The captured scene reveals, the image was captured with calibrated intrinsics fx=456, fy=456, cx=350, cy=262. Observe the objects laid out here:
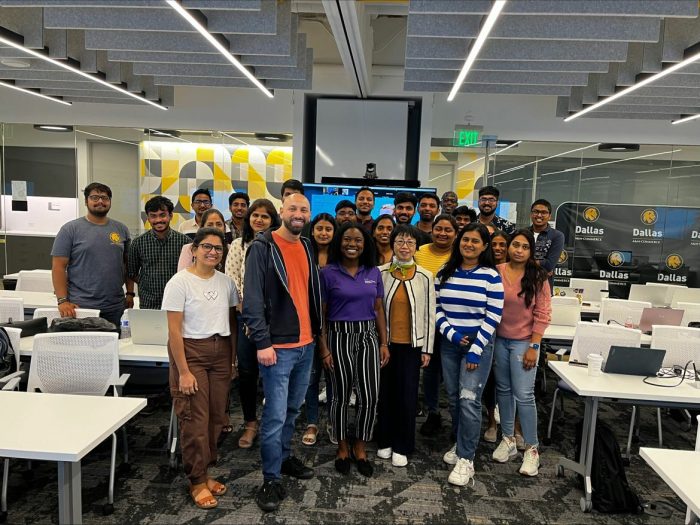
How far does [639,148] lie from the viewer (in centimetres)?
756

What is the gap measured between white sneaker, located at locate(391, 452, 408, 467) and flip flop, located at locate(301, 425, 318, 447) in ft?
2.09

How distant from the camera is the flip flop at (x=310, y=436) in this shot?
3475 millimetres

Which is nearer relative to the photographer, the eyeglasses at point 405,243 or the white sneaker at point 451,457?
the eyeglasses at point 405,243

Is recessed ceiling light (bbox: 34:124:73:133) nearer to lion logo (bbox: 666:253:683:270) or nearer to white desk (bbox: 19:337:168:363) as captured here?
white desk (bbox: 19:337:168:363)

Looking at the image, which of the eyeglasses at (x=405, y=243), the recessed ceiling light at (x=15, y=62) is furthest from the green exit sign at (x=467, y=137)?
the recessed ceiling light at (x=15, y=62)

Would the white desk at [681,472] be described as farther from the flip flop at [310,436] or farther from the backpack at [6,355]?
the backpack at [6,355]

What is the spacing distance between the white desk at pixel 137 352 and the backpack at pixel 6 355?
0.07m

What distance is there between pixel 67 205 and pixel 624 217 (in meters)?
9.39

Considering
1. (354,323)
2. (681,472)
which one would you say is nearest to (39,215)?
(354,323)

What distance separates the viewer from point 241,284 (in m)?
3.29

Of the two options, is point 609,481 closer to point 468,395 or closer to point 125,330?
point 468,395

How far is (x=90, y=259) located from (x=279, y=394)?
2.15m

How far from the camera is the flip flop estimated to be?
347 cm

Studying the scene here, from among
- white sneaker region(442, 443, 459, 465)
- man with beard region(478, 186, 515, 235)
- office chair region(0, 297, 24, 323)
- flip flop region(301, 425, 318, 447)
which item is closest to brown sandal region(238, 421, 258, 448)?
flip flop region(301, 425, 318, 447)
